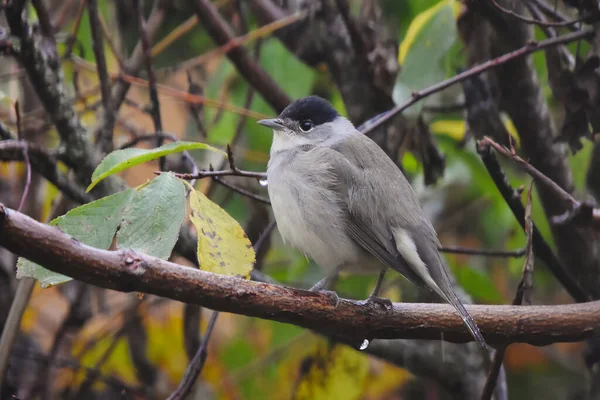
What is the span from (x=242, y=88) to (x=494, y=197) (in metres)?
1.68

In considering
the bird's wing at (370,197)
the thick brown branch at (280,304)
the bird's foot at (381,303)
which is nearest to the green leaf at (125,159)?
the thick brown branch at (280,304)

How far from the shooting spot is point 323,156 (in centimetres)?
292

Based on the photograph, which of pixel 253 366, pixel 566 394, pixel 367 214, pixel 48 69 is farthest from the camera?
pixel 566 394

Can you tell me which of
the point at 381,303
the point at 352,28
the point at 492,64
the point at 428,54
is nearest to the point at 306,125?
the point at 352,28

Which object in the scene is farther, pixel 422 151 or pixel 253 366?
pixel 253 366

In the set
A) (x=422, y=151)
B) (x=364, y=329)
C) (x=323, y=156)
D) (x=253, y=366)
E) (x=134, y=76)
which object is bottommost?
(x=364, y=329)

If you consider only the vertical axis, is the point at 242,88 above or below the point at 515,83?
above

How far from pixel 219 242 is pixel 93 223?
33 centimetres

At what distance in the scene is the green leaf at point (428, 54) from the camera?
9.68 ft

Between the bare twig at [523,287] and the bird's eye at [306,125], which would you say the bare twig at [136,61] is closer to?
the bird's eye at [306,125]

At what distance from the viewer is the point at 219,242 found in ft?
6.40

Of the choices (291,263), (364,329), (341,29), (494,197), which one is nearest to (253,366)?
(291,263)

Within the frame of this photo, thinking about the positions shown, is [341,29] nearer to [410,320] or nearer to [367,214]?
[367,214]

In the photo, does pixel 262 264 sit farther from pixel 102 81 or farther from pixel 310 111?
pixel 102 81
